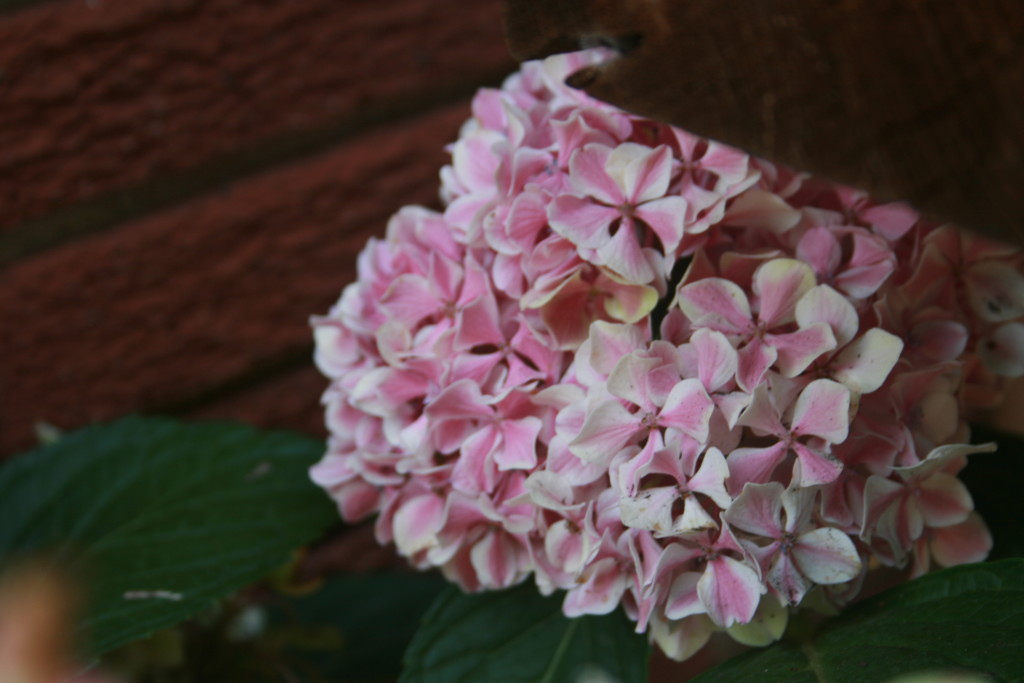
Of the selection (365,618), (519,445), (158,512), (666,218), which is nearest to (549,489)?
(519,445)

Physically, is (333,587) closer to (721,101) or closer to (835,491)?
(835,491)

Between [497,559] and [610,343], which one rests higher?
[610,343]

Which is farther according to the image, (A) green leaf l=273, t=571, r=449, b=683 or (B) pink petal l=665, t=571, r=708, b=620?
(A) green leaf l=273, t=571, r=449, b=683

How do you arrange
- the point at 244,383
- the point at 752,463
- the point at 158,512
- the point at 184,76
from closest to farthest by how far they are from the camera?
the point at 752,463 → the point at 158,512 → the point at 184,76 → the point at 244,383

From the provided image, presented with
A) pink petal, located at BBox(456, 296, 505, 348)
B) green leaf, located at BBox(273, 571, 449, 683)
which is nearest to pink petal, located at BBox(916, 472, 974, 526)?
pink petal, located at BBox(456, 296, 505, 348)

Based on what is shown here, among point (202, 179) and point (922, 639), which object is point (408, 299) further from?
point (202, 179)

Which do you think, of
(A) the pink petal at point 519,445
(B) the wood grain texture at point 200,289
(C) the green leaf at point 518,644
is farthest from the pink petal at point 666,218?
(B) the wood grain texture at point 200,289

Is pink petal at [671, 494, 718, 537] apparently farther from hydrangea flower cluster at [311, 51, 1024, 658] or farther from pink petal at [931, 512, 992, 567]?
pink petal at [931, 512, 992, 567]
